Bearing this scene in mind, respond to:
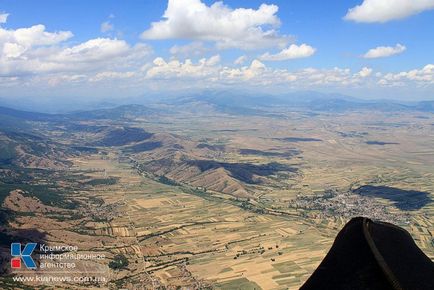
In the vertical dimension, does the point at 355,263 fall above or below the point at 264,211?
above

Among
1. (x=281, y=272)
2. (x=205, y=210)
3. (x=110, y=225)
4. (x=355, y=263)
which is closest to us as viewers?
(x=355, y=263)

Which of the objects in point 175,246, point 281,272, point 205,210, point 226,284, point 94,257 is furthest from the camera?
point 205,210

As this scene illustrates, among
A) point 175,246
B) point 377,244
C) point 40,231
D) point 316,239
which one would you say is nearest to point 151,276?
point 175,246

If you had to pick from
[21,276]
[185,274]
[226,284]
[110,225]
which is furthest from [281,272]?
[110,225]

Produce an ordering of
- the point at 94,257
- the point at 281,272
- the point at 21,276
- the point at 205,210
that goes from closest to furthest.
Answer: the point at 21,276 < the point at 281,272 < the point at 94,257 < the point at 205,210

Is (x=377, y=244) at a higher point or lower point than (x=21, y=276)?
higher

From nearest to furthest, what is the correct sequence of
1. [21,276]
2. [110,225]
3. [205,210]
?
[21,276] < [110,225] < [205,210]

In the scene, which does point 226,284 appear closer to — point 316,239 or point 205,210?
point 316,239

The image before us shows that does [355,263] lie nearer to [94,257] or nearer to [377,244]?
[377,244]

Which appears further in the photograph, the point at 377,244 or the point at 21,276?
the point at 21,276
